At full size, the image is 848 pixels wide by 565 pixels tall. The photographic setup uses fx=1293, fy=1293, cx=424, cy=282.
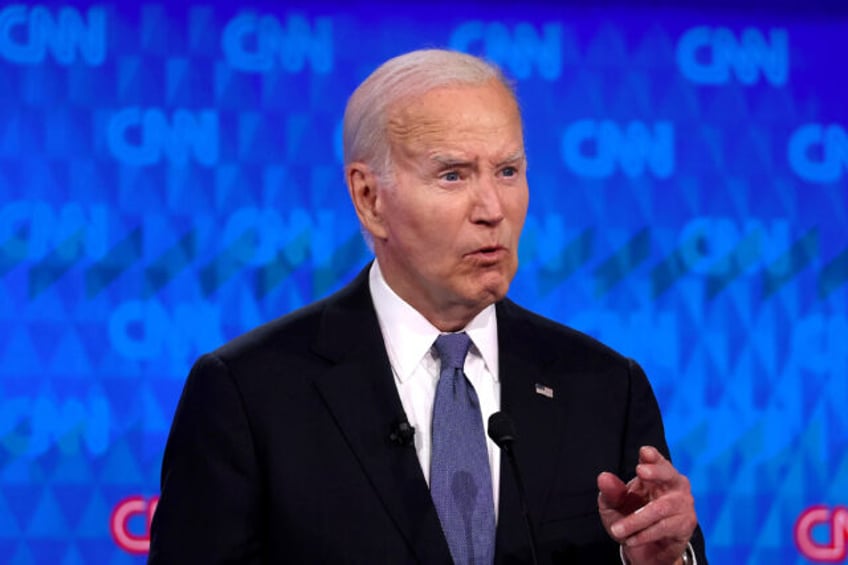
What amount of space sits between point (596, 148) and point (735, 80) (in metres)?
0.46

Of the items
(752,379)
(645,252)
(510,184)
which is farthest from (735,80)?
(510,184)

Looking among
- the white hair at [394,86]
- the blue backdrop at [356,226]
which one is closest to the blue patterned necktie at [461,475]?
the white hair at [394,86]

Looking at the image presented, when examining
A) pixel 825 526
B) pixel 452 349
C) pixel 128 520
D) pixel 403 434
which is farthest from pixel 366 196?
pixel 825 526

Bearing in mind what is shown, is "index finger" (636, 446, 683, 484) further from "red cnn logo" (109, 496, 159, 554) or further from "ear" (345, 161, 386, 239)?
"red cnn logo" (109, 496, 159, 554)

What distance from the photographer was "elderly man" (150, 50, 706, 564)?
6.59 feet

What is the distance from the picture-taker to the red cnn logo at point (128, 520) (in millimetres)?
3471

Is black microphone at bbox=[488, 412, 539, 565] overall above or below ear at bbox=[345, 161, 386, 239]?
below

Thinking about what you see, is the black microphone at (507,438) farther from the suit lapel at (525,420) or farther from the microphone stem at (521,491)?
the suit lapel at (525,420)

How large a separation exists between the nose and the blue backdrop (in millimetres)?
A: 1511

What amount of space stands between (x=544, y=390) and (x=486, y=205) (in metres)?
0.34

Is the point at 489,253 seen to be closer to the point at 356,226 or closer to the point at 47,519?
the point at 356,226

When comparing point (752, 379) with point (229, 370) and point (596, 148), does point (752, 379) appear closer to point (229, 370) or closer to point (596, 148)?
point (596, 148)

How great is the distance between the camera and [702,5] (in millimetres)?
3779

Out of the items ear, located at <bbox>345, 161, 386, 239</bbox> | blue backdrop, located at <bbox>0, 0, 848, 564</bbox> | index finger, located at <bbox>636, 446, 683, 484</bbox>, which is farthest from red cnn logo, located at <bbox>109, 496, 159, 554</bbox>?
index finger, located at <bbox>636, 446, 683, 484</bbox>
